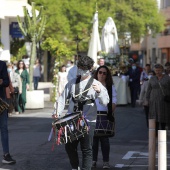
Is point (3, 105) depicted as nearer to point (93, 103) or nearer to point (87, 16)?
point (93, 103)

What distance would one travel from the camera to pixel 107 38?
28547 mm

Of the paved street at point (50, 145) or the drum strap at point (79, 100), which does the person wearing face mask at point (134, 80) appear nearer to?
the paved street at point (50, 145)

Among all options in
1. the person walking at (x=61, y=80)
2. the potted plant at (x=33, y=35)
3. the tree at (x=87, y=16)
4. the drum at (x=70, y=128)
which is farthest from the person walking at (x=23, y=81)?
the tree at (x=87, y=16)

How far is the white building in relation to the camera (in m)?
28.5

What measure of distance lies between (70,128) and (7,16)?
68.4ft

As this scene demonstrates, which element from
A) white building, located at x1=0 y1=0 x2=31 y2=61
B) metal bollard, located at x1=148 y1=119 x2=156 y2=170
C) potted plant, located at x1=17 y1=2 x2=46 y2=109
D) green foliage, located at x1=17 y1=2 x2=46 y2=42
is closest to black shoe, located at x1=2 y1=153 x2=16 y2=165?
metal bollard, located at x1=148 y1=119 x2=156 y2=170

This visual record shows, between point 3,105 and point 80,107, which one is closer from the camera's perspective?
point 80,107

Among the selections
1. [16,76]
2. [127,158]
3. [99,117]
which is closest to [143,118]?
[16,76]

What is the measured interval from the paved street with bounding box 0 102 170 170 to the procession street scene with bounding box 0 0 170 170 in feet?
0.05

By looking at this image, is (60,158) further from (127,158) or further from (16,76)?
(16,76)

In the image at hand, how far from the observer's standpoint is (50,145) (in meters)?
13.1

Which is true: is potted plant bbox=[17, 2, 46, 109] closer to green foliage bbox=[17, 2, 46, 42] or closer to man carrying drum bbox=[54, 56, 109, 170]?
green foliage bbox=[17, 2, 46, 42]

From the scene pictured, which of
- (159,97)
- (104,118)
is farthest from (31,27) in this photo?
(104,118)

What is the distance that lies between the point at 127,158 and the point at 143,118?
8039mm
